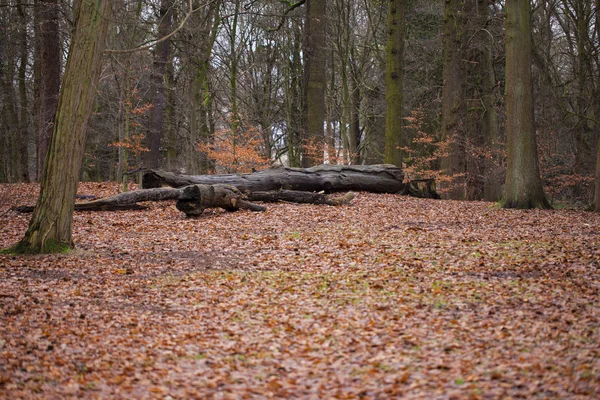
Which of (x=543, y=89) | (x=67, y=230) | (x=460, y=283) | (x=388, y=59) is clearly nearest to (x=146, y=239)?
(x=67, y=230)

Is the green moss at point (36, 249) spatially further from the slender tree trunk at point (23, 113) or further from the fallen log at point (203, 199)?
the slender tree trunk at point (23, 113)

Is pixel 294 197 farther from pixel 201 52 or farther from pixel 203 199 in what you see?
pixel 201 52

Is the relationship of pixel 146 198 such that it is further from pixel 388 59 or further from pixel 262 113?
pixel 262 113

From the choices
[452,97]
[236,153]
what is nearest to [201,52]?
[236,153]

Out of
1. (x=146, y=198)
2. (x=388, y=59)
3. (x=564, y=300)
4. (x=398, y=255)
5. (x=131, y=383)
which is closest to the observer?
(x=131, y=383)

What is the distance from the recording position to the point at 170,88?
978 inches

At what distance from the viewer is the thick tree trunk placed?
1445 centimetres

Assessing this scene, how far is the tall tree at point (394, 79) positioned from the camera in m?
18.3

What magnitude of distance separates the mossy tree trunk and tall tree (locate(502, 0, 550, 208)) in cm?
941

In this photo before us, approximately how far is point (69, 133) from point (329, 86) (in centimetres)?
2351

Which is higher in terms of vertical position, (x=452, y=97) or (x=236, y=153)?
(x=452, y=97)

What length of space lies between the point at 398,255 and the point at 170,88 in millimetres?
18726

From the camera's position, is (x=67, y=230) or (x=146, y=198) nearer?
(x=67, y=230)

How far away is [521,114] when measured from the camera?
1339cm
